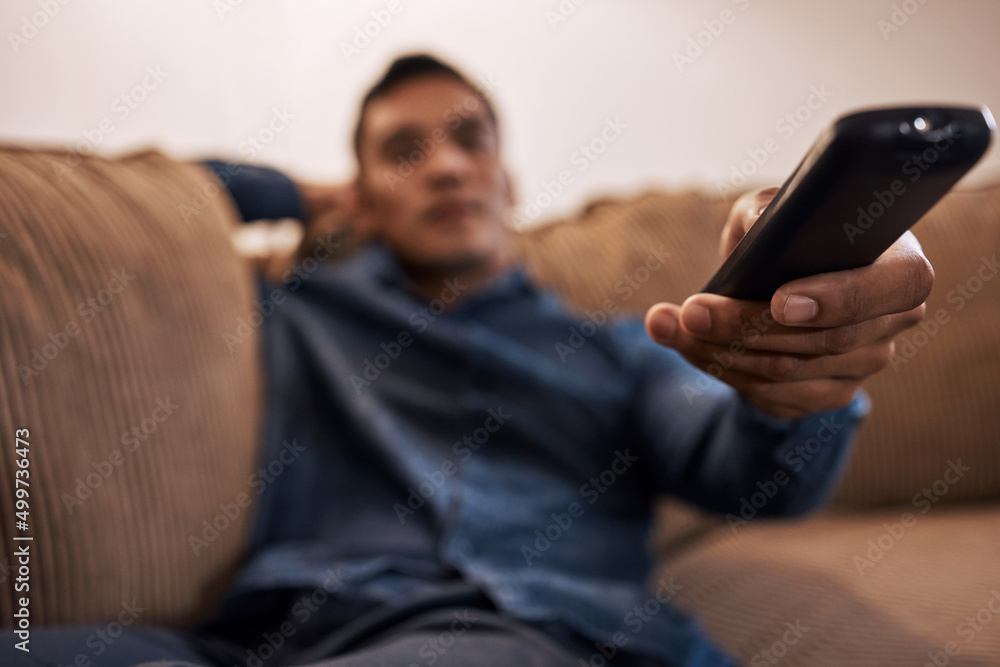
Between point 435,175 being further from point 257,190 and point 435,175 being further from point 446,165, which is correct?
point 257,190

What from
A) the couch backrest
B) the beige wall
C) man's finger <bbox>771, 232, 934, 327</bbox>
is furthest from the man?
the beige wall

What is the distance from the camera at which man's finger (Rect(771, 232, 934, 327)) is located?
33 cm

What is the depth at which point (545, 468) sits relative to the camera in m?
0.67

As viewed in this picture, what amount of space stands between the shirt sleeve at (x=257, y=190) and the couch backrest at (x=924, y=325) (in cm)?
35

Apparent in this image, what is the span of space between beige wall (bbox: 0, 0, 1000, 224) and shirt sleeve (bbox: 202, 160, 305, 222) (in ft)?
1.14

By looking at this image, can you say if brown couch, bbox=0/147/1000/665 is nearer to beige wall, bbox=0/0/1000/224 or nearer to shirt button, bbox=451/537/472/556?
shirt button, bbox=451/537/472/556

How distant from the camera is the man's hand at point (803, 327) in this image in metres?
0.33

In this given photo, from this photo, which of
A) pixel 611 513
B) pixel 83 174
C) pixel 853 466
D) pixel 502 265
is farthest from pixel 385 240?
pixel 853 466

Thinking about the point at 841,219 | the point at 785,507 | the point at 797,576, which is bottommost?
the point at 797,576

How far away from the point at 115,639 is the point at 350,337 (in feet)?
1.25

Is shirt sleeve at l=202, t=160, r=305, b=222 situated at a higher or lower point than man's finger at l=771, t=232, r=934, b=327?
lower

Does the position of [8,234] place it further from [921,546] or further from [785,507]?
[921,546]

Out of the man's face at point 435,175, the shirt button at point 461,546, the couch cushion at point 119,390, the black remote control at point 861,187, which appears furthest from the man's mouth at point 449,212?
the black remote control at point 861,187

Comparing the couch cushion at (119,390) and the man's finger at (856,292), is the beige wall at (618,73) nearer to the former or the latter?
the couch cushion at (119,390)
